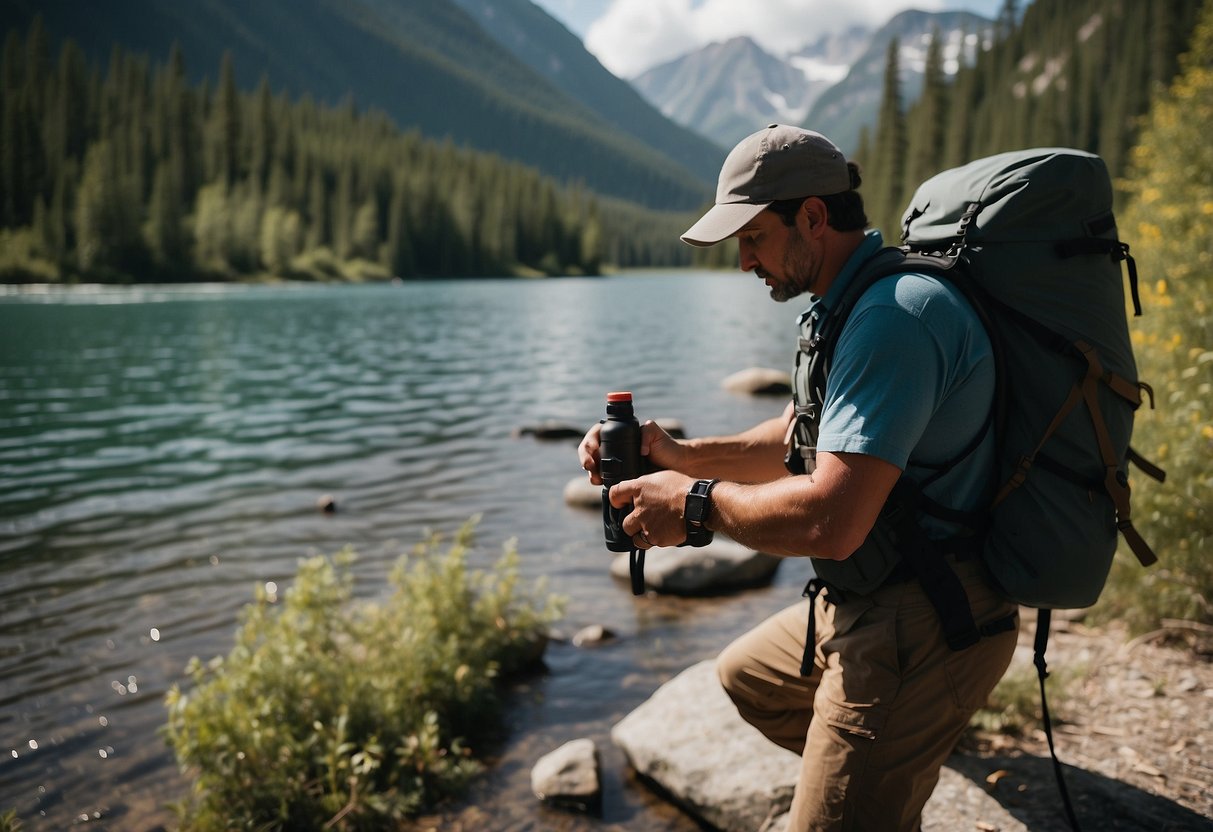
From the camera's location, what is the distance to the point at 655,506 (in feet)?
9.36

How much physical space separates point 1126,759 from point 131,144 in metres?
143

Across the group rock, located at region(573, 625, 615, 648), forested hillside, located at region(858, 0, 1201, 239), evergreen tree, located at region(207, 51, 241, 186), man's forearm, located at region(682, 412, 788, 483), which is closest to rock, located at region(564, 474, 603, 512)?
rock, located at region(573, 625, 615, 648)

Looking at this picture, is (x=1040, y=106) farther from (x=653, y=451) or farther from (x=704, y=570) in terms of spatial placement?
(x=653, y=451)

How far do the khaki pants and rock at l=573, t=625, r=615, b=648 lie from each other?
211 inches

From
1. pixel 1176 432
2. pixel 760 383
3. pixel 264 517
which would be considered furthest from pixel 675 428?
pixel 1176 432

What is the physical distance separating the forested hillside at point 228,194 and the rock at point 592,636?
94.0m

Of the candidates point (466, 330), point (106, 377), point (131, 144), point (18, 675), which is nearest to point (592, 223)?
point (131, 144)

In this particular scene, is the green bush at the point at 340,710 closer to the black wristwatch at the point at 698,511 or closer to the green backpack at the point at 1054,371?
the black wristwatch at the point at 698,511

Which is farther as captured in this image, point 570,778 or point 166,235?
point 166,235

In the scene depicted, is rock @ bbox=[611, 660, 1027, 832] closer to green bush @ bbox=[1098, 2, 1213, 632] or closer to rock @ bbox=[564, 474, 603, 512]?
green bush @ bbox=[1098, 2, 1213, 632]

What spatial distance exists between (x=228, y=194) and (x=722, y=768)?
132 metres

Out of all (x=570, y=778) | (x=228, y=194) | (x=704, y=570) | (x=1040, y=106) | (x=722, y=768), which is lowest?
(x=570, y=778)

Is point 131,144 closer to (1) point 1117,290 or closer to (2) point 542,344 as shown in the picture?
(2) point 542,344

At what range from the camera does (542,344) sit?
39.8 meters
